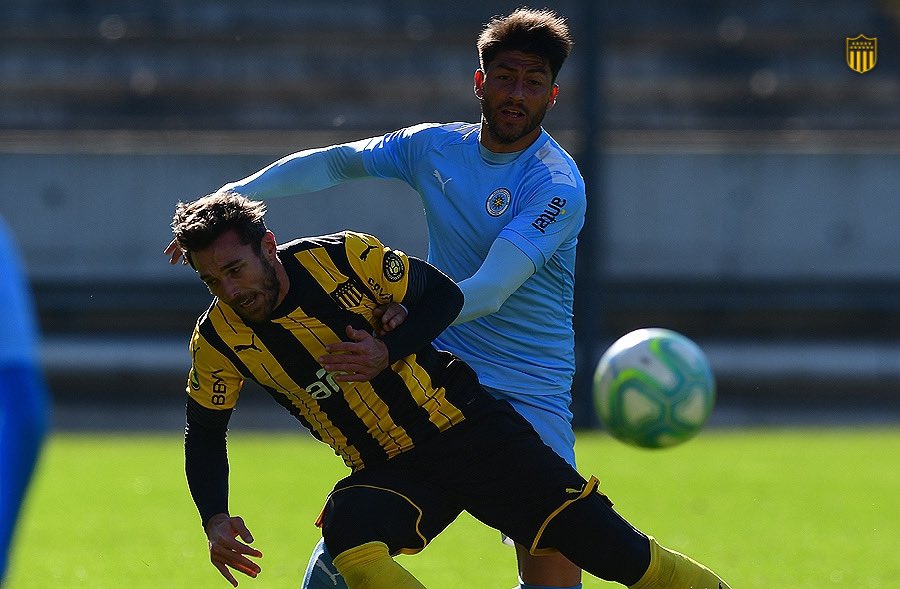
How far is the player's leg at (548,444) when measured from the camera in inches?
194

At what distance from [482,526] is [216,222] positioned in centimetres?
460

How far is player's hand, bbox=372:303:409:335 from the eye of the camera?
4.31 meters

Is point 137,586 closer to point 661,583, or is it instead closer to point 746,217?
point 661,583

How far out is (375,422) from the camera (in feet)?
14.6

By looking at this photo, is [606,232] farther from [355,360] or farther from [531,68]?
[355,360]

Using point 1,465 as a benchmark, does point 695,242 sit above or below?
below

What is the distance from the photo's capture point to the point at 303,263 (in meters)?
4.34

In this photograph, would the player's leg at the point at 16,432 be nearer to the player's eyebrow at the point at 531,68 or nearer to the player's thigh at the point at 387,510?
the player's thigh at the point at 387,510

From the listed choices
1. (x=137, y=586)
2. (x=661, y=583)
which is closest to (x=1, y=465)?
(x=661, y=583)

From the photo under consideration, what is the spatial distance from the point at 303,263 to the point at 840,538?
4.50 metres

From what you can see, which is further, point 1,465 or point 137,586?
point 137,586

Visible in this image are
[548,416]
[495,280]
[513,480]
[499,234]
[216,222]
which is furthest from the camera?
[548,416]

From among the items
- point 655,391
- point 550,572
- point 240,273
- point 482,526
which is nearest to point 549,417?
point 550,572

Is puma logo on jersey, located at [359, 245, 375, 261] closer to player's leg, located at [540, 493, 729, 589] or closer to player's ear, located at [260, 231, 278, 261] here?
player's ear, located at [260, 231, 278, 261]
